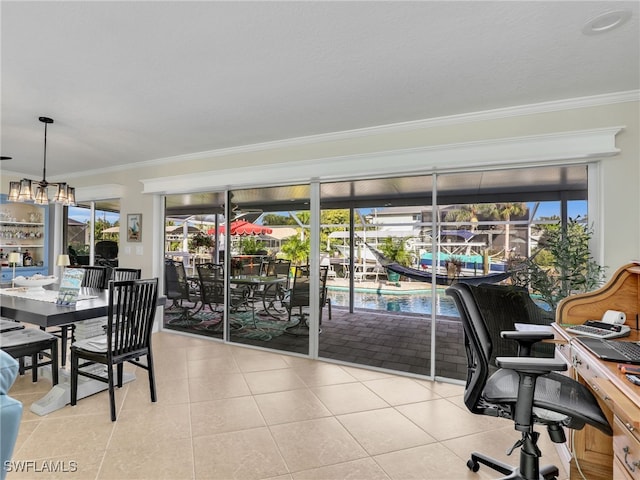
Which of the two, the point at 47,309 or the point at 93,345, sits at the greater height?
the point at 47,309

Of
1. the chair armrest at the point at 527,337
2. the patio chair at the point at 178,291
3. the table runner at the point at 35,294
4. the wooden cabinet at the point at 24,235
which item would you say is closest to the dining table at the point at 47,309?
the table runner at the point at 35,294

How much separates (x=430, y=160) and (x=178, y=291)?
3.91 m

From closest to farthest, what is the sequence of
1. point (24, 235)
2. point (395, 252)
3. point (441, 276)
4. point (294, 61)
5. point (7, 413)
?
1. point (7, 413)
2. point (294, 61)
3. point (441, 276)
4. point (395, 252)
5. point (24, 235)

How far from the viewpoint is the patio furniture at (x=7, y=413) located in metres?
0.94

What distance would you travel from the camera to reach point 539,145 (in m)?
2.73

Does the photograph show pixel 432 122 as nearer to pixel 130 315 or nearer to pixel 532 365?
pixel 532 365

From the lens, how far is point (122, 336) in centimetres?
247

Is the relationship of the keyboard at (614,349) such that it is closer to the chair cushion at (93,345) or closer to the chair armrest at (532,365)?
the chair armrest at (532,365)

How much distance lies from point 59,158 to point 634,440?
627 centimetres

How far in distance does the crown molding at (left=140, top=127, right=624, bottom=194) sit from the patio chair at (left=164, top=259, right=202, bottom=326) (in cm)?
128

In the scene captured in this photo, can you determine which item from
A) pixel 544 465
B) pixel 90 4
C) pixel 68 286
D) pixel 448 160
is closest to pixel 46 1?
pixel 90 4

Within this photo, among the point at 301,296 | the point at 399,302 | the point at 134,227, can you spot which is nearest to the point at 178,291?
the point at 134,227

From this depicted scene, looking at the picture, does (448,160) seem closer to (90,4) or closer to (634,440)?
(634,440)

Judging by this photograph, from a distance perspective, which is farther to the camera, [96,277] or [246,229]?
[246,229]
